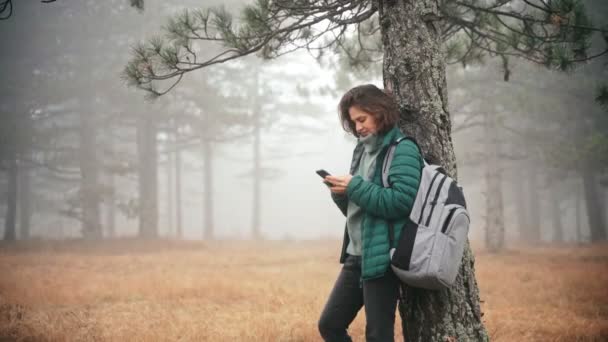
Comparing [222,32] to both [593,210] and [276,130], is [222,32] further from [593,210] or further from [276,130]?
[276,130]

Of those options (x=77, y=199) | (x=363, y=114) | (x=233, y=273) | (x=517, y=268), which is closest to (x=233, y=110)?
(x=77, y=199)

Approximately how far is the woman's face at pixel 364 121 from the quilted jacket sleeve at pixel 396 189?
0.26 meters

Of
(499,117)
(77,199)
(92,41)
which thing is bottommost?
(77,199)

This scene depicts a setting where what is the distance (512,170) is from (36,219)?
37.5 meters

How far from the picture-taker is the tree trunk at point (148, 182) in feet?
52.3

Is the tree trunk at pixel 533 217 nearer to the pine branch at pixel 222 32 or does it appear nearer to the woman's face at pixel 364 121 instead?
the pine branch at pixel 222 32

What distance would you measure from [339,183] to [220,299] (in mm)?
4570

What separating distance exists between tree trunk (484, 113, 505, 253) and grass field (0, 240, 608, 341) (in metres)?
2.18

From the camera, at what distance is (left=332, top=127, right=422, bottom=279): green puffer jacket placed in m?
2.05

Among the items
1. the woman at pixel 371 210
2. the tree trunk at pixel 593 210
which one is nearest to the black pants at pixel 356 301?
the woman at pixel 371 210

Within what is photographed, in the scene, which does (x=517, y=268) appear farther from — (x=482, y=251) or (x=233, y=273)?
(x=233, y=273)

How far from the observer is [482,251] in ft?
44.5

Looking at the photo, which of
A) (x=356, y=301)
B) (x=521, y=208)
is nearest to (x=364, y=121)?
(x=356, y=301)

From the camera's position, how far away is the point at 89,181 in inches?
628
